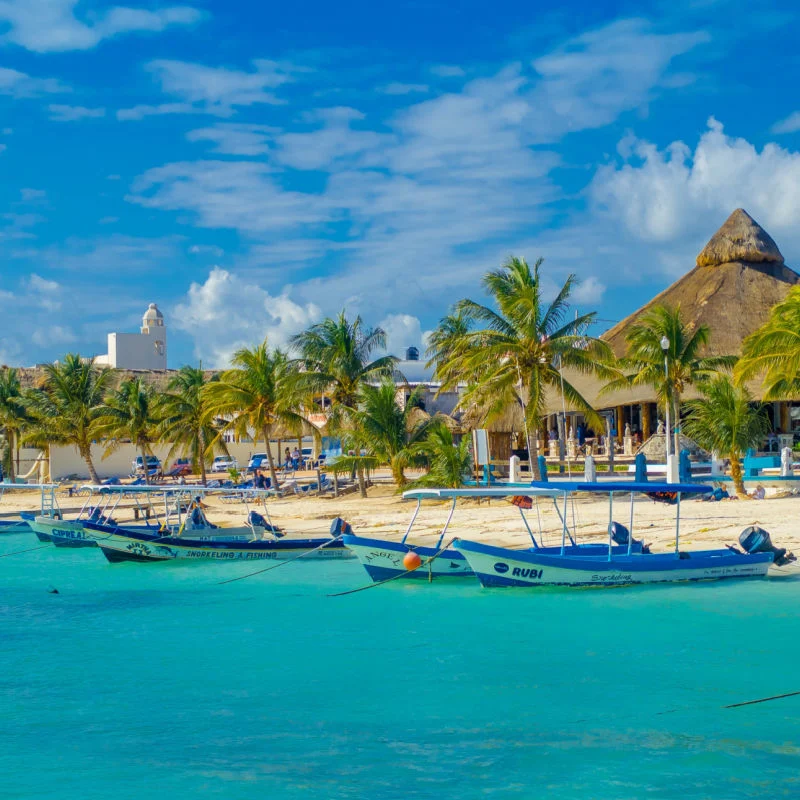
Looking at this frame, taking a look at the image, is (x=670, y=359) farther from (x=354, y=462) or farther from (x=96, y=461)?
(x=96, y=461)

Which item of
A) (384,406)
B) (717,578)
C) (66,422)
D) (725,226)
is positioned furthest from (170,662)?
(725,226)

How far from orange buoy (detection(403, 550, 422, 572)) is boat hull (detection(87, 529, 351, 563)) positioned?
4802 millimetres

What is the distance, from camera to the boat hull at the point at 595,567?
18234 mm

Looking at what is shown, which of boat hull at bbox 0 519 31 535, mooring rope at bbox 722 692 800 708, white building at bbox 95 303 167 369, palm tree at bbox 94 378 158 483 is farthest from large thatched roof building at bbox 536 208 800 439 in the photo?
white building at bbox 95 303 167 369

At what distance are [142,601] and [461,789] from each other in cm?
1230

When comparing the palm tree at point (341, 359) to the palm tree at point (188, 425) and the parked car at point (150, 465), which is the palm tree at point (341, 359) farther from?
the parked car at point (150, 465)

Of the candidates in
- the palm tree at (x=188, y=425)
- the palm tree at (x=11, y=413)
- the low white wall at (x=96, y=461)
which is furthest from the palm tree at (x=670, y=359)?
the palm tree at (x=11, y=413)

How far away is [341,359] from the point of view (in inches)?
1518

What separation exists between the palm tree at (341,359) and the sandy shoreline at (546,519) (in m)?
5.21

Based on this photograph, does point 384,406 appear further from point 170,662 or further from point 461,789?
point 461,789

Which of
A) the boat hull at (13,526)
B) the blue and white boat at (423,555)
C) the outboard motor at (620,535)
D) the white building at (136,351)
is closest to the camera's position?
the blue and white boat at (423,555)

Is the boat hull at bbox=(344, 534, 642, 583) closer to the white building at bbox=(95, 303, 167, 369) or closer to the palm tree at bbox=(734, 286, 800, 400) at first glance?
the palm tree at bbox=(734, 286, 800, 400)

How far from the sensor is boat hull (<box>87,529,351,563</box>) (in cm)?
2406

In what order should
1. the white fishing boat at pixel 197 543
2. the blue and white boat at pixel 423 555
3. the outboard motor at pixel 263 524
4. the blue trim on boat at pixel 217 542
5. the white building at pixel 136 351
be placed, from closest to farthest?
the blue and white boat at pixel 423 555 → the blue trim on boat at pixel 217 542 → the white fishing boat at pixel 197 543 → the outboard motor at pixel 263 524 → the white building at pixel 136 351
